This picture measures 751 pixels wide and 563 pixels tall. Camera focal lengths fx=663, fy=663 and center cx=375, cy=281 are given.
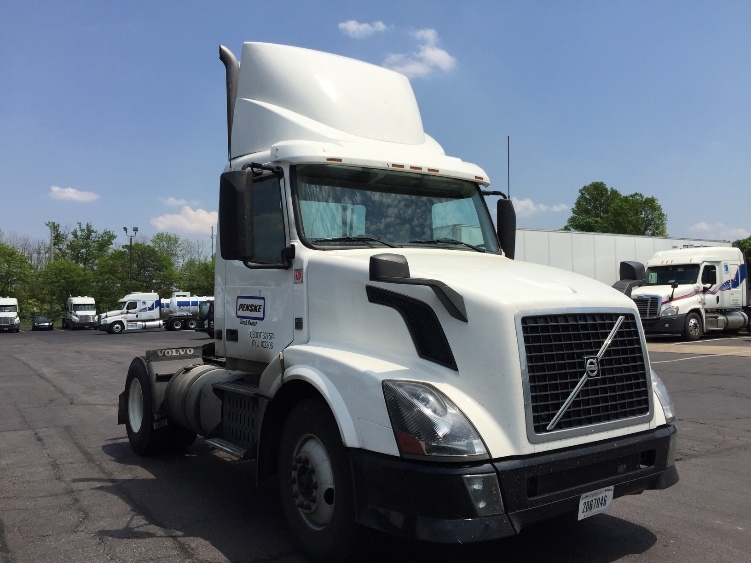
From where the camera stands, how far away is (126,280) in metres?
71.9

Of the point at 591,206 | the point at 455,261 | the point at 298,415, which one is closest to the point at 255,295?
the point at 298,415

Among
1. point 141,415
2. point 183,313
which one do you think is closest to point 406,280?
point 141,415

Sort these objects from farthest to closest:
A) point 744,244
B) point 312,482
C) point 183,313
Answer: point 744,244 < point 183,313 < point 312,482

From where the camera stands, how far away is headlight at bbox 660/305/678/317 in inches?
856

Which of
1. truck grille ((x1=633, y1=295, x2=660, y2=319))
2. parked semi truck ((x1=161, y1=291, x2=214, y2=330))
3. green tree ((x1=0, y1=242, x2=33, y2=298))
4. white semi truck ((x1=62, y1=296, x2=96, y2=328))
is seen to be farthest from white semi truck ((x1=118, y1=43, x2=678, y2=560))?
green tree ((x1=0, y1=242, x2=33, y2=298))

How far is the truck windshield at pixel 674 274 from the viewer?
912 inches

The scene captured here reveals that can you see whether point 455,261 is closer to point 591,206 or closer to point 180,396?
point 180,396

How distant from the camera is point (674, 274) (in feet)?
77.3

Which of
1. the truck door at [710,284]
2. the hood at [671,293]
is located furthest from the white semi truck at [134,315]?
the truck door at [710,284]

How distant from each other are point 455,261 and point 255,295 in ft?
A: 5.32

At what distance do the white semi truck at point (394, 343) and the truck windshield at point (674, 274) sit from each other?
20024mm

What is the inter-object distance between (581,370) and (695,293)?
69.7ft

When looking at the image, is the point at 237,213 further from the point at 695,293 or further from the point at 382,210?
the point at 695,293

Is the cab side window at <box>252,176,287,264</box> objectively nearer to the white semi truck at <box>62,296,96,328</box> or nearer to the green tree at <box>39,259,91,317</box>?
the white semi truck at <box>62,296,96,328</box>
